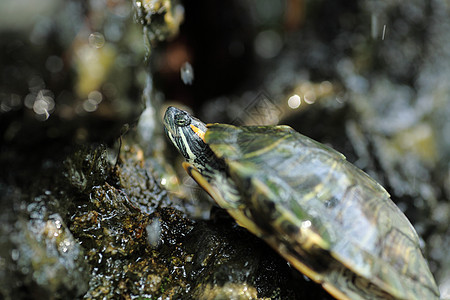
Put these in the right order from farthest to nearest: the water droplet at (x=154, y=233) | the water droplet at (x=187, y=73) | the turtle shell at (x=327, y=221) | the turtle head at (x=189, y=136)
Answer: the water droplet at (x=187, y=73), the turtle head at (x=189, y=136), the water droplet at (x=154, y=233), the turtle shell at (x=327, y=221)

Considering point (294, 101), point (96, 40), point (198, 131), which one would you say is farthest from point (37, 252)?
point (294, 101)

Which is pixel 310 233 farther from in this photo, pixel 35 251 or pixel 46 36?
pixel 46 36

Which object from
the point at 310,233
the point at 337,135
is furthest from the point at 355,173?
the point at 337,135

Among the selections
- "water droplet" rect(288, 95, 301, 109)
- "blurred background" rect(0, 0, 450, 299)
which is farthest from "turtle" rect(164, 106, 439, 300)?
"water droplet" rect(288, 95, 301, 109)

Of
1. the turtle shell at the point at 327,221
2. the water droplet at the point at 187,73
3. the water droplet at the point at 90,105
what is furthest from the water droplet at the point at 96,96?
the water droplet at the point at 187,73

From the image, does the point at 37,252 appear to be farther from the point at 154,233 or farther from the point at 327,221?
→ the point at 327,221

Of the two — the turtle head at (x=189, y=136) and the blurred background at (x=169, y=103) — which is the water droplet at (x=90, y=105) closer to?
the blurred background at (x=169, y=103)

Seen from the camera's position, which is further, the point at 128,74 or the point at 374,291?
the point at 128,74
